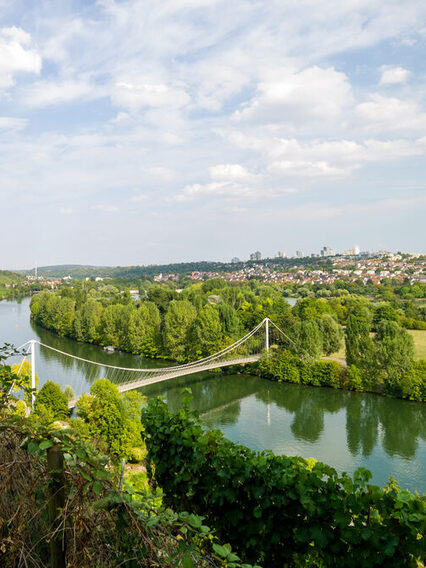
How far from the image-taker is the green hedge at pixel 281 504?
1.78 metres

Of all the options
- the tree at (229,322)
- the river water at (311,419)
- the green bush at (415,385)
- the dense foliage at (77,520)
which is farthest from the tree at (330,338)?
the dense foliage at (77,520)

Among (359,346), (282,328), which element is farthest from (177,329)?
(359,346)

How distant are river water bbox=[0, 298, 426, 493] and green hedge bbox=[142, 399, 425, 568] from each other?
6.97m

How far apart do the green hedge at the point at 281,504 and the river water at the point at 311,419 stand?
6.97 meters

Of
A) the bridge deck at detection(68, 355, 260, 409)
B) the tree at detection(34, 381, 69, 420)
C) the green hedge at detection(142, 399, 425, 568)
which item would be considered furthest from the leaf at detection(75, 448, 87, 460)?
the bridge deck at detection(68, 355, 260, 409)

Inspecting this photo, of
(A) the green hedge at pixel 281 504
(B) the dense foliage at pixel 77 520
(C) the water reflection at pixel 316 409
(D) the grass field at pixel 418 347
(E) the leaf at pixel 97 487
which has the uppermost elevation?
(E) the leaf at pixel 97 487

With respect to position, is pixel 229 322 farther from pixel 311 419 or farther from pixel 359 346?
pixel 311 419

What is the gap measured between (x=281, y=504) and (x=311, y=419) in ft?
34.3

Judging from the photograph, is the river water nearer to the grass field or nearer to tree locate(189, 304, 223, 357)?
tree locate(189, 304, 223, 357)

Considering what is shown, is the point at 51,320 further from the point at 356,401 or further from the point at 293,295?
the point at 293,295

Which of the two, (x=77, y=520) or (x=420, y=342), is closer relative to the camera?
(x=77, y=520)

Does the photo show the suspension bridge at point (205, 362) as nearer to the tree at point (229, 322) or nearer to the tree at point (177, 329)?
the tree at point (229, 322)

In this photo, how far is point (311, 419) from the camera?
11.9 meters

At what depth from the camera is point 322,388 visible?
49.4 ft
